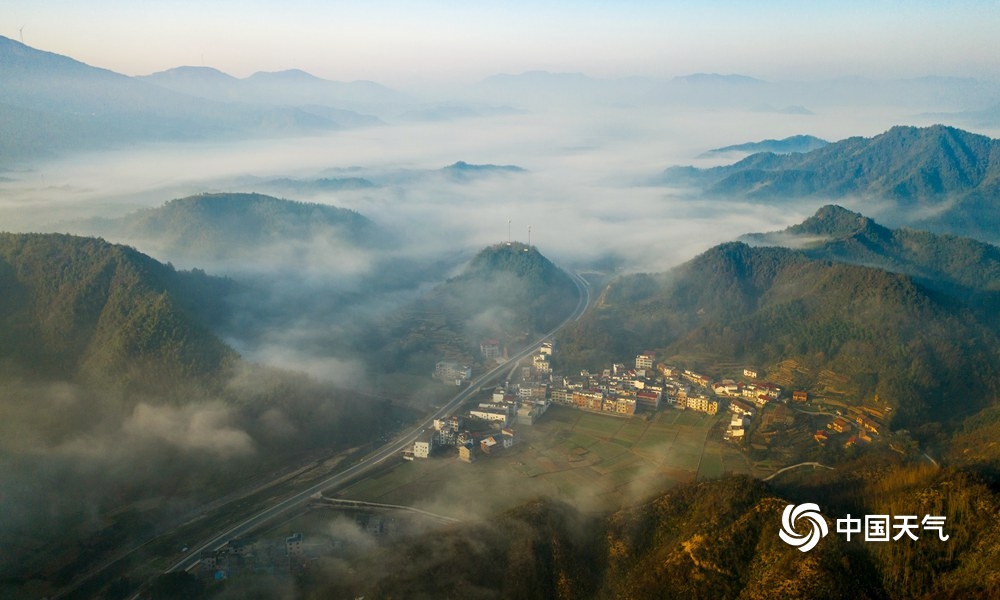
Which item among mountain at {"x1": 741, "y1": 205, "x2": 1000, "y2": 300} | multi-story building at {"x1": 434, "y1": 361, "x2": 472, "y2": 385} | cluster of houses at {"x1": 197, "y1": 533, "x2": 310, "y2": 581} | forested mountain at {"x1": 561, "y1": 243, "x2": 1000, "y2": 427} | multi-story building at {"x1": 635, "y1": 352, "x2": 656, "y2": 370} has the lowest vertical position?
cluster of houses at {"x1": 197, "y1": 533, "x2": 310, "y2": 581}

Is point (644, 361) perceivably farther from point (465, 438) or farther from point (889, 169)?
point (889, 169)

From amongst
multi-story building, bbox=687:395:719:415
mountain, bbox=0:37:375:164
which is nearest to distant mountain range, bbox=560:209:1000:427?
multi-story building, bbox=687:395:719:415

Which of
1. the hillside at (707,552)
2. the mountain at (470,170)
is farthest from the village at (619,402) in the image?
the mountain at (470,170)

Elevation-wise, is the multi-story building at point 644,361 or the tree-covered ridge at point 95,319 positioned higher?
the tree-covered ridge at point 95,319

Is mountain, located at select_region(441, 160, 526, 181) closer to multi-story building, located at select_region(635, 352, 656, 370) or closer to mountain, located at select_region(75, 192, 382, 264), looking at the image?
mountain, located at select_region(75, 192, 382, 264)

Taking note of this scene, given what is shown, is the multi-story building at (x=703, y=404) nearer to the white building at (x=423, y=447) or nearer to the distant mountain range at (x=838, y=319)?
the distant mountain range at (x=838, y=319)
